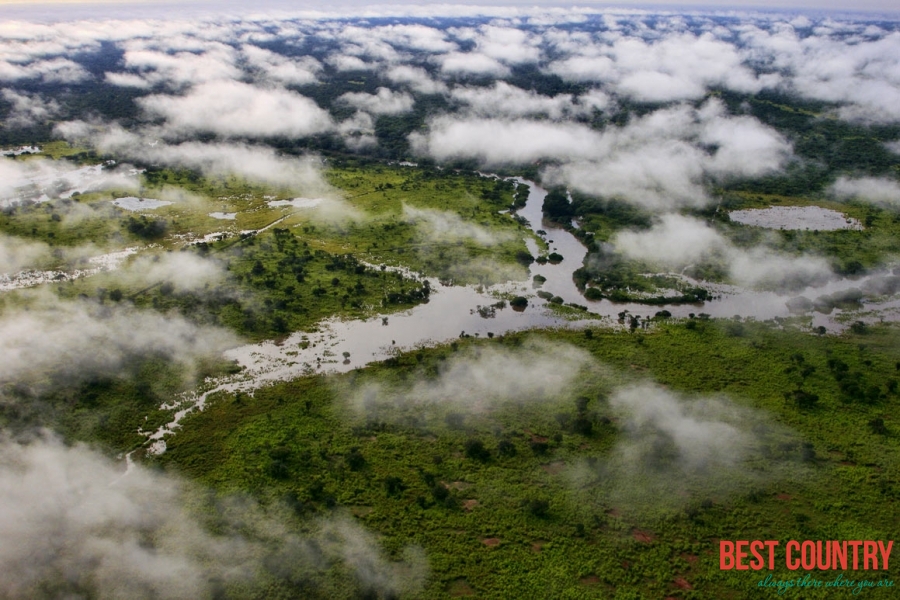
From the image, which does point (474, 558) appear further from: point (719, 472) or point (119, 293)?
point (119, 293)

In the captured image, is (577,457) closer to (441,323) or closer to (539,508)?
(539,508)

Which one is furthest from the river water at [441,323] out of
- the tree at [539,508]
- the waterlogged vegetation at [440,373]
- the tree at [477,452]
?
the tree at [539,508]

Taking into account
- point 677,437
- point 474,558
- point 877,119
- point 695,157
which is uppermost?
point 877,119

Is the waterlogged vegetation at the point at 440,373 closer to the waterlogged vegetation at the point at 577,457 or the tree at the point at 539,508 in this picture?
the waterlogged vegetation at the point at 577,457

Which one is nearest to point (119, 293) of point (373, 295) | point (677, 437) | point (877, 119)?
point (373, 295)

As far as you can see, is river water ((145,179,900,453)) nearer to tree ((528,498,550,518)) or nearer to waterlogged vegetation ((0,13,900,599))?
waterlogged vegetation ((0,13,900,599))

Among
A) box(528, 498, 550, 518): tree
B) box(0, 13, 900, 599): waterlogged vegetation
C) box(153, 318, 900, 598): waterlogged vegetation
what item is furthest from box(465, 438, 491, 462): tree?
box(528, 498, 550, 518): tree
